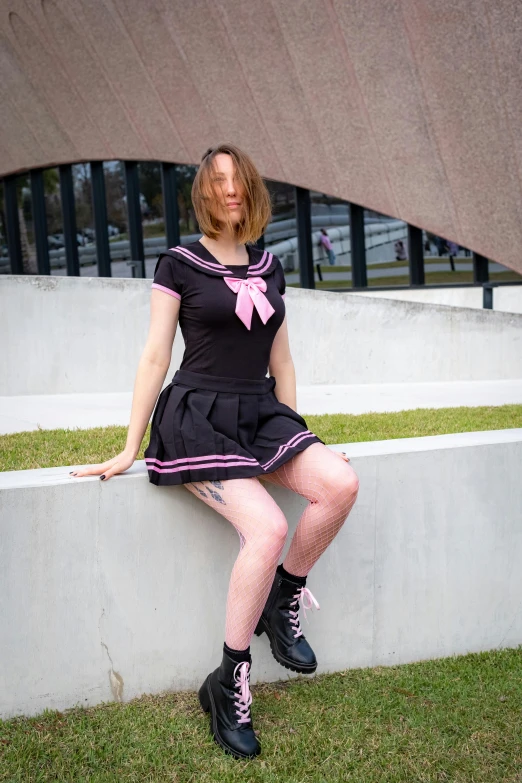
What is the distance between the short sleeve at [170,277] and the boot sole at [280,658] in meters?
1.21

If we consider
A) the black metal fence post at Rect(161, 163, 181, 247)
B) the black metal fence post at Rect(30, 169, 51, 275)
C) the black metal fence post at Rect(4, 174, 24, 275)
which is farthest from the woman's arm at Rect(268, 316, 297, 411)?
the black metal fence post at Rect(4, 174, 24, 275)

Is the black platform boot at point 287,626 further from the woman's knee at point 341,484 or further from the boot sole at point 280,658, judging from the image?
the woman's knee at point 341,484

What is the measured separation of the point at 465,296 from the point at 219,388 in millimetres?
11896

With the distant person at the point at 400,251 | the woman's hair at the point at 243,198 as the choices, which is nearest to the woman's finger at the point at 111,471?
the woman's hair at the point at 243,198

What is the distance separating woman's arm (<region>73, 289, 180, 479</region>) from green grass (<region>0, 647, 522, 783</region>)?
2.82ft

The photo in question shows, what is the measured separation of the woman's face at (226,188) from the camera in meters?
3.16

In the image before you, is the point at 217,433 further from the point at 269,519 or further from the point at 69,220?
the point at 69,220

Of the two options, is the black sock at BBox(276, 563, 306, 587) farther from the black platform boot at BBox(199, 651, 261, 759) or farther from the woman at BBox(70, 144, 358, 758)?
the black platform boot at BBox(199, 651, 261, 759)

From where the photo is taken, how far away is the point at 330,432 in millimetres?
5762

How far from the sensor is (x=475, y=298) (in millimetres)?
14305

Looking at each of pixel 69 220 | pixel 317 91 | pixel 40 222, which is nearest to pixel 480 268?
pixel 317 91

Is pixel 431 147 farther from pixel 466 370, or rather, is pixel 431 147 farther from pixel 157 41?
pixel 157 41

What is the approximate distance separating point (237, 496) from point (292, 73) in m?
12.3

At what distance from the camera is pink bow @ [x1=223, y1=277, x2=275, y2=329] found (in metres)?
3.13
